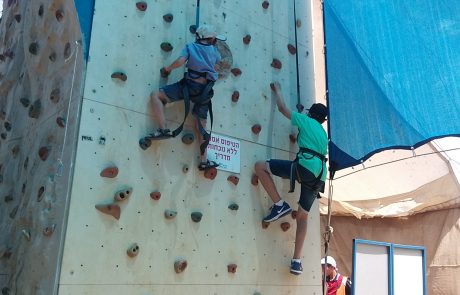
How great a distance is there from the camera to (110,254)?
3.42m

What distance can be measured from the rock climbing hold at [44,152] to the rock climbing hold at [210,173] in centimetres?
121

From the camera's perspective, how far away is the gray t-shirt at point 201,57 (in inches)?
152

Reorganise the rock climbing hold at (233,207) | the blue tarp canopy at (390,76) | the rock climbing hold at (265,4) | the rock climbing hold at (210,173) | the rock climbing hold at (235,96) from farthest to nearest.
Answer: the rock climbing hold at (265,4)
the blue tarp canopy at (390,76)
the rock climbing hold at (235,96)
the rock climbing hold at (233,207)
the rock climbing hold at (210,173)

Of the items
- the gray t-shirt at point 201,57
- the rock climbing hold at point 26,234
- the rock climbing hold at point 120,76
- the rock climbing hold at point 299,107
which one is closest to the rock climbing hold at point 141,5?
the gray t-shirt at point 201,57

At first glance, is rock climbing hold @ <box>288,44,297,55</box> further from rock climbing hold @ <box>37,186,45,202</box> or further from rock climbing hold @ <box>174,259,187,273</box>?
rock climbing hold @ <box>37,186,45,202</box>

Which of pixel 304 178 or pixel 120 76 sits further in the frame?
pixel 304 178

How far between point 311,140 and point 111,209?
1771mm

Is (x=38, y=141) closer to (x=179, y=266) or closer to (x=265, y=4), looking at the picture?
(x=179, y=266)

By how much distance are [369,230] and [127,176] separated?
228 inches

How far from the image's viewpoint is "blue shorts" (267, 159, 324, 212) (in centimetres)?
420

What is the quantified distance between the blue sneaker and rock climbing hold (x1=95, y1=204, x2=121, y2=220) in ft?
4.51

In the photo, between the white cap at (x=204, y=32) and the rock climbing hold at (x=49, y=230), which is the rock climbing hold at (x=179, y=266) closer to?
the rock climbing hold at (x=49, y=230)

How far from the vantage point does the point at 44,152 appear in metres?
3.84

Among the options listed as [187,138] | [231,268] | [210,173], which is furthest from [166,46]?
[231,268]
